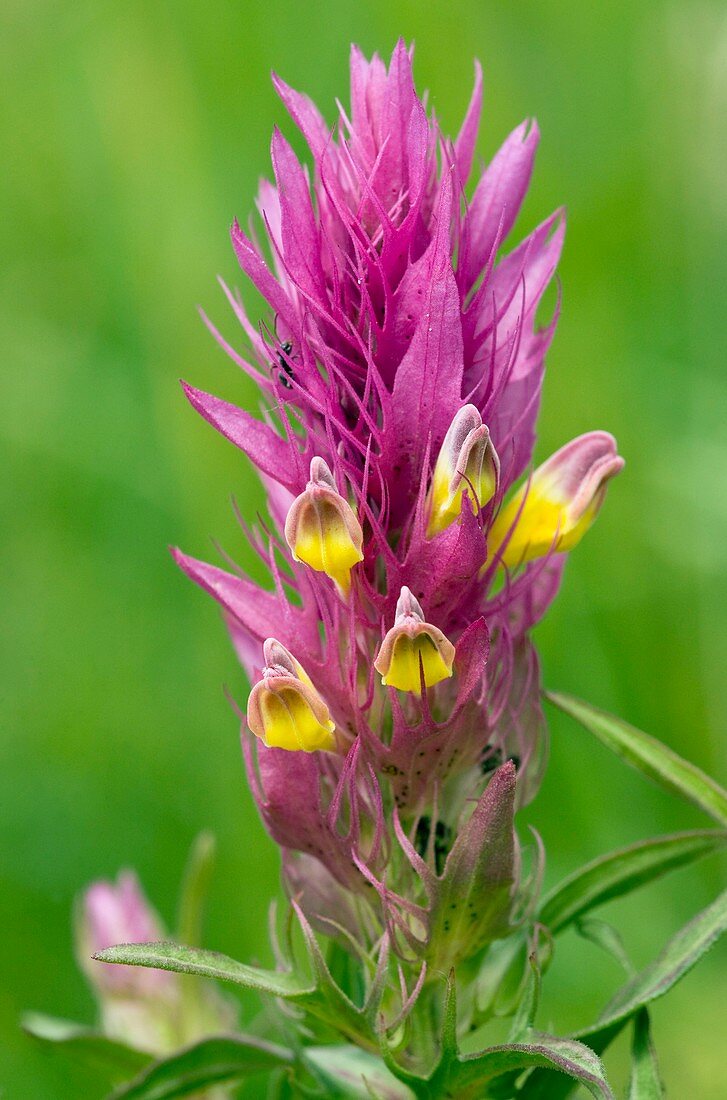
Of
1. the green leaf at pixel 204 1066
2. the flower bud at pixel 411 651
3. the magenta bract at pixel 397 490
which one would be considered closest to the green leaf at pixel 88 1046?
the green leaf at pixel 204 1066

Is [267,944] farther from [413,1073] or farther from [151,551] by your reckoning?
[413,1073]

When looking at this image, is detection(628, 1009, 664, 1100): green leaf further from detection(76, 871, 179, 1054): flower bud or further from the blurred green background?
the blurred green background

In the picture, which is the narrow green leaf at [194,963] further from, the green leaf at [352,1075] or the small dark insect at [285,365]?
the small dark insect at [285,365]

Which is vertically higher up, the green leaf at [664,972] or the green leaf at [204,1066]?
the green leaf at [664,972]

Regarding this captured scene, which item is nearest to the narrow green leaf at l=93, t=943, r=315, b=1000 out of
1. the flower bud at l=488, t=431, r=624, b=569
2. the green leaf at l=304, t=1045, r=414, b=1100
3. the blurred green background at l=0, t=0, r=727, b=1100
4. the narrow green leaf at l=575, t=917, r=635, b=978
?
the green leaf at l=304, t=1045, r=414, b=1100

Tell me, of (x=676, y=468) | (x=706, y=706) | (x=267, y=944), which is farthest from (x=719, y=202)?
(x=267, y=944)

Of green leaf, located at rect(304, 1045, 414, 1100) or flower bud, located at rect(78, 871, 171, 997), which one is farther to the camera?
flower bud, located at rect(78, 871, 171, 997)

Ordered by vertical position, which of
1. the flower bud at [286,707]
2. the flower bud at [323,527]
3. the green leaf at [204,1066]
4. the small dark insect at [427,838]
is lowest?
the green leaf at [204,1066]
